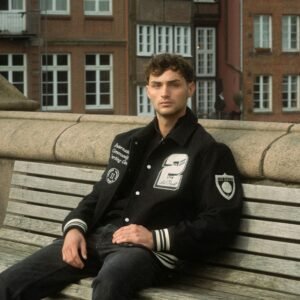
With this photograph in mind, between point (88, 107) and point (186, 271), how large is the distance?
54.3 meters

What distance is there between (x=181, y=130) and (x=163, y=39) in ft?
197

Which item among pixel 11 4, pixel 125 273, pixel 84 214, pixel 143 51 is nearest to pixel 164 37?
pixel 143 51

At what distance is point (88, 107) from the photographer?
195 ft

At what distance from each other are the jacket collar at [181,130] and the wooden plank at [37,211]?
38.3 inches

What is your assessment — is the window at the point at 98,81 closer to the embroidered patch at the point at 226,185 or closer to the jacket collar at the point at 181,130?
the jacket collar at the point at 181,130

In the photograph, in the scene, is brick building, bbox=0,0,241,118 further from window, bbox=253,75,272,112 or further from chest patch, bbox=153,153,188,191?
chest patch, bbox=153,153,188,191

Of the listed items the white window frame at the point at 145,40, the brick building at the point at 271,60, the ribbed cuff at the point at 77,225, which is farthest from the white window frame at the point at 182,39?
the ribbed cuff at the point at 77,225

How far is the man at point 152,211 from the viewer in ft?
16.3

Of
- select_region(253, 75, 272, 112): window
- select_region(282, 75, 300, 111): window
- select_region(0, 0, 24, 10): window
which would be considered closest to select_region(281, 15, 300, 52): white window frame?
select_region(282, 75, 300, 111): window

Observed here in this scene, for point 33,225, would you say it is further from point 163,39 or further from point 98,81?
point 163,39

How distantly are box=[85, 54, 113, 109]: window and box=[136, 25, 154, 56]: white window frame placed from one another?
1.84 m

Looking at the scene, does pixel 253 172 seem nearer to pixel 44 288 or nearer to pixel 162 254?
pixel 162 254

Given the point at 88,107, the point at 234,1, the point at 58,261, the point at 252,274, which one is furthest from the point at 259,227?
the point at 234,1

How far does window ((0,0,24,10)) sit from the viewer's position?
186 feet
